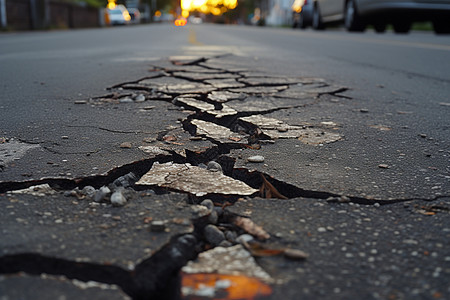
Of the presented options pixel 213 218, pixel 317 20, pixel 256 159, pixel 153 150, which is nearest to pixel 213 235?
pixel 213 218

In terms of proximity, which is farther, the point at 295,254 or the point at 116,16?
the point at 116,16

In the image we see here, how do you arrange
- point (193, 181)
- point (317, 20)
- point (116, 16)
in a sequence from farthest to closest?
point (116, 16)
point (317, 20)
point (193, 181)

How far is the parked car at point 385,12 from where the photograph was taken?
8.37 m

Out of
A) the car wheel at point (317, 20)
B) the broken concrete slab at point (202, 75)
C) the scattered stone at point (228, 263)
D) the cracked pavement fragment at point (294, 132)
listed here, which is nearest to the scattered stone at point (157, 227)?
the scattered stone at point (228, 263)

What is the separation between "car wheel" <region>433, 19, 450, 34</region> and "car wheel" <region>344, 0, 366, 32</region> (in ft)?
5.41

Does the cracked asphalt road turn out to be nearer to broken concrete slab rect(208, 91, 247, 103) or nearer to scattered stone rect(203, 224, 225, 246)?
scattered stone rect(203, 224, 225, 246)

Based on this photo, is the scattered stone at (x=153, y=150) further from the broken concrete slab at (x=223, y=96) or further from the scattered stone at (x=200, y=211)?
the broken concrete slab at (x=223, y=96)

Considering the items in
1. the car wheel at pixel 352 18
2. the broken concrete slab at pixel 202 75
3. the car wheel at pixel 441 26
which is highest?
the car wheel at pixel 352 18

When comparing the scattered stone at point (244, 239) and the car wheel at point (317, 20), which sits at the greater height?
the car wheel at point (317, 20)

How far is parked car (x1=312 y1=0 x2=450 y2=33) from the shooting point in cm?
837

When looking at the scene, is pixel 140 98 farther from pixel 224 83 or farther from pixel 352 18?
pixel 352 18

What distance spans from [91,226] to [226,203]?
359 millimetres

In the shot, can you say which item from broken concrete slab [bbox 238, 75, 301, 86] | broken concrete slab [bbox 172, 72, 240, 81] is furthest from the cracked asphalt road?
broken concrete slab [bbox 172, 72, 240, 81]

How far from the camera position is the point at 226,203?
1244 mm
